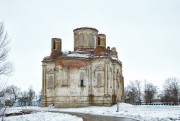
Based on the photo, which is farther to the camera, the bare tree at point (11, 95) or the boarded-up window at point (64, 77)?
the boarded-up window at point (64, 77)

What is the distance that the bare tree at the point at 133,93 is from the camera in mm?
91213

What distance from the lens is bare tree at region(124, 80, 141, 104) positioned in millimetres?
91213

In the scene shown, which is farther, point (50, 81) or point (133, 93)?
point (133, 93)

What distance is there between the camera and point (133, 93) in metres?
92.2

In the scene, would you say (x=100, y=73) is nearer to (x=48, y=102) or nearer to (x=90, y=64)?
(x=90, y=64)

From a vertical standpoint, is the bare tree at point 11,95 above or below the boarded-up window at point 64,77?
below

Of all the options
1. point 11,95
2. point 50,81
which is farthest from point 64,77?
point 11,95

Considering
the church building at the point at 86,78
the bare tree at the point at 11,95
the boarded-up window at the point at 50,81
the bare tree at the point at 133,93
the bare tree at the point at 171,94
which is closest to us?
the bare tree at the point at 11,95

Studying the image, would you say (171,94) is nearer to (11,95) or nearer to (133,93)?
(133,93)

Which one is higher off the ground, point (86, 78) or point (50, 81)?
point (86, 78)

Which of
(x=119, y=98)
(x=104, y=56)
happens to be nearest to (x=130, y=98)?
(x=119, y=98)

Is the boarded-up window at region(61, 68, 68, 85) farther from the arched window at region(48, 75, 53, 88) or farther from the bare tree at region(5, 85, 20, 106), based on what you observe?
the bare tree at region(5, 85, 20, 106)

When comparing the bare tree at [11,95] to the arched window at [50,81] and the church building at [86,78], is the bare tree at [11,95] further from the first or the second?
the church building at [86,78]

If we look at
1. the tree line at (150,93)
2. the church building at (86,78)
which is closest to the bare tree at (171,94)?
the tree line at (150,93)
